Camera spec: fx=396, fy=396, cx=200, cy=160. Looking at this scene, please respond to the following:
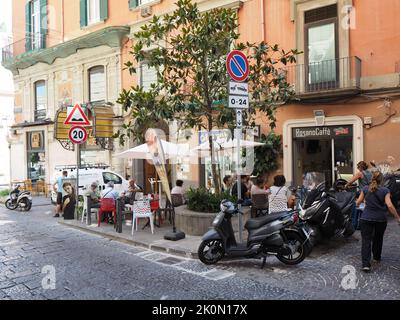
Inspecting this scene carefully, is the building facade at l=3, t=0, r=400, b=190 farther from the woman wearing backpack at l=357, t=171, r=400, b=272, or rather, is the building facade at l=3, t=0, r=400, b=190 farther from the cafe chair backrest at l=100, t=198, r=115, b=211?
the woman wearing backpack at l=357, t=171, r=400, b=272

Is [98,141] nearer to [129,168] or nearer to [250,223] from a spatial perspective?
[129,168]

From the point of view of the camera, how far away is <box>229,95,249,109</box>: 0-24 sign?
6.97 meters

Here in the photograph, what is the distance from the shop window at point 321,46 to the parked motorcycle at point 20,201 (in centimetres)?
1086

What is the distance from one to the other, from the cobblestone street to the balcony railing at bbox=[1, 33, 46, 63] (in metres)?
16.8

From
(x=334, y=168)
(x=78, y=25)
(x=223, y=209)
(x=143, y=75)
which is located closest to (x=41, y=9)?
(x=78, y=25)

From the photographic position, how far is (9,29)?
80.9 ft

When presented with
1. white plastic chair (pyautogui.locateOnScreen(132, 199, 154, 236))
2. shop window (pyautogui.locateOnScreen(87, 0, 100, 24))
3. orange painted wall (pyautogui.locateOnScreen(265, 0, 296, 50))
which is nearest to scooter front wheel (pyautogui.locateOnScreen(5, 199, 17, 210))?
white plastic chair (pyautogui.locateOnScreen(132, 199, 154, 236))

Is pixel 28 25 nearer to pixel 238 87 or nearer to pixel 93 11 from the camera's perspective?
pixel 93 11

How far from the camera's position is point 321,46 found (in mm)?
12984

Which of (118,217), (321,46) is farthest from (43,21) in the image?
(118,217)

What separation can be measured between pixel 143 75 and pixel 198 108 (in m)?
9.18

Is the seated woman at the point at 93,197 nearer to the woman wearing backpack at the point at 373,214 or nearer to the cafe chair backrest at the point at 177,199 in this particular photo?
the cafe chair backrest at the point at 177,199

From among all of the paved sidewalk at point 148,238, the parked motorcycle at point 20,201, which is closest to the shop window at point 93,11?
the parked motorcycle at point 20,201

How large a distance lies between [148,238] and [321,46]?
8.61 m
